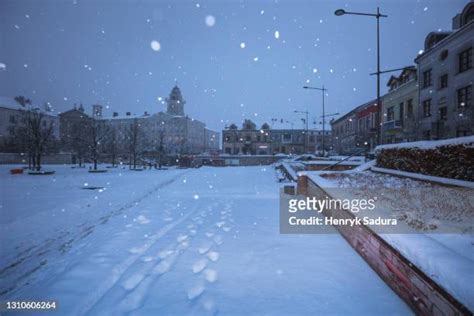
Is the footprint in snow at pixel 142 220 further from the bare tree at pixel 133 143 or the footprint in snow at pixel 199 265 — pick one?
the bare tree at pixel 133 143

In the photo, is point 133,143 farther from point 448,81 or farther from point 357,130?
point 448,81

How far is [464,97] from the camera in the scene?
2000cm

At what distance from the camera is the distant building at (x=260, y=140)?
71.7 m

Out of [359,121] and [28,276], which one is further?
[359,121]

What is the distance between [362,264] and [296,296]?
1619mm

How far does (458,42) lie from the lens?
20.0m

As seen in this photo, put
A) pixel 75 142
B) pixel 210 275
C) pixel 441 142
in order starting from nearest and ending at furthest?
pixel 210 275, pixel 441 142, pixel 75 142

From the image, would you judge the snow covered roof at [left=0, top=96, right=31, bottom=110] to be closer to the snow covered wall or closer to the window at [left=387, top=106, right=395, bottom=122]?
the window at [left=387, top=106, right=395, bottom=122]

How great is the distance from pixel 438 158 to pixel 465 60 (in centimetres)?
1883

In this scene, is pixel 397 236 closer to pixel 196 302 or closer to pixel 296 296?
pixel 296 296

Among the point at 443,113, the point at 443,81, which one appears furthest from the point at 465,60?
the point at 443,113

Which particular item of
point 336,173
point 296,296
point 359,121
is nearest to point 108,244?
point 296,296

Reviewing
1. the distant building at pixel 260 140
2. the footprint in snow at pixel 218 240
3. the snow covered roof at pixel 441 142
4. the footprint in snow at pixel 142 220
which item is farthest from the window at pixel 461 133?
the distant building at pixel 260 140

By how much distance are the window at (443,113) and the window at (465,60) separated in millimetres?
3187
